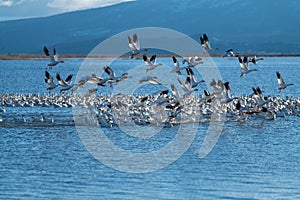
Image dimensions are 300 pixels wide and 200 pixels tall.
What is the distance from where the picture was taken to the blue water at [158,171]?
1230 centimetres

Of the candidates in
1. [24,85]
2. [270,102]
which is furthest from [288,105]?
[24,85]

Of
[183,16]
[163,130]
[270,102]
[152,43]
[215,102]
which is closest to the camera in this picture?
[163,130]

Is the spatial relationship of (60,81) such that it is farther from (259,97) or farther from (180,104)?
(259,97)

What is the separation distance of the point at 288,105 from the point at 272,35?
482 feet

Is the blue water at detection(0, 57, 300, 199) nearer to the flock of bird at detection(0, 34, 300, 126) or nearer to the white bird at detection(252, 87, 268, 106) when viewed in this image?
the flock of bird at detection(0, 34, 300, 126)

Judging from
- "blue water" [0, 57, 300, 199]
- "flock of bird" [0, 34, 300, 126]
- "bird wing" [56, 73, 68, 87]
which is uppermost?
"bird wing" [56, 73, 68, 87]

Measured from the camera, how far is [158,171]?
46.5ft

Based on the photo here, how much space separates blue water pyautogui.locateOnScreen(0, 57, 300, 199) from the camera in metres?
12.3

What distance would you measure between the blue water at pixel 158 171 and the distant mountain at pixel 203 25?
134 meters

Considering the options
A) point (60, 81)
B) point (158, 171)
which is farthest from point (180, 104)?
point (158, 171)

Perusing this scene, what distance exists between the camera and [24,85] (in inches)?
1699

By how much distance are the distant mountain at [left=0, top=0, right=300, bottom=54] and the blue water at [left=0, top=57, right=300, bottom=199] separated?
134 m

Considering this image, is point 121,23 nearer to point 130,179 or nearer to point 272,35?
point 272,35

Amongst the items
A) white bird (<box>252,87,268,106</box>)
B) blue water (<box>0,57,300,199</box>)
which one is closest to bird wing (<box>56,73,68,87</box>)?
blue water (<box>0,57,300,199</box>)
